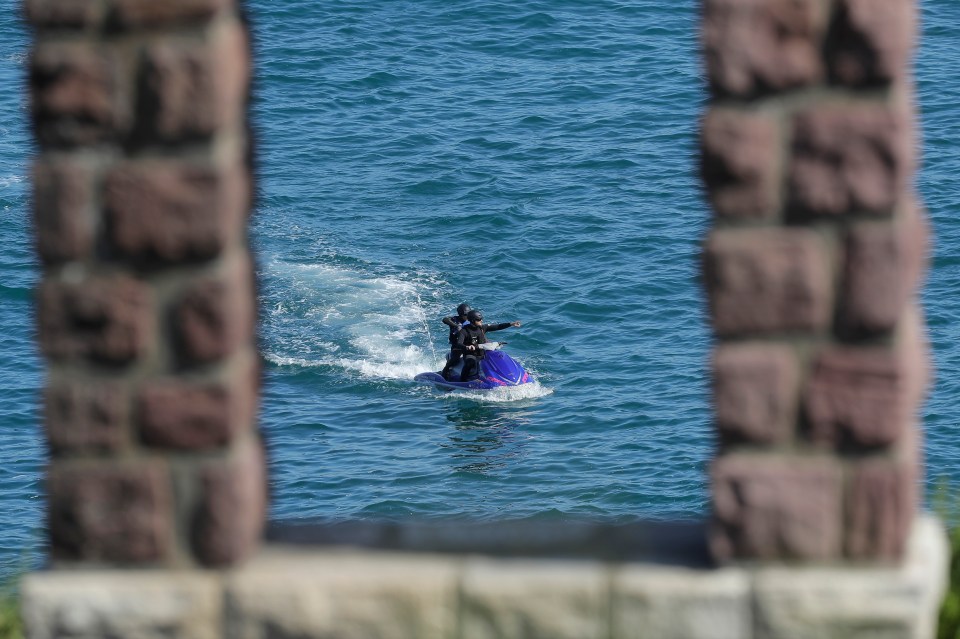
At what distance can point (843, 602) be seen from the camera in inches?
175

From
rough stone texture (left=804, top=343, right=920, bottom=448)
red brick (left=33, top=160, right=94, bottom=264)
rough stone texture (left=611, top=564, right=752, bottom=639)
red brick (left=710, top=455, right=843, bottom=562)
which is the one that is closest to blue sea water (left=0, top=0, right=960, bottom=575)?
red brick (left=33, top=160, right=94, bottom=264)

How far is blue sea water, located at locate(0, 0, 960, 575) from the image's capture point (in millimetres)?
26422

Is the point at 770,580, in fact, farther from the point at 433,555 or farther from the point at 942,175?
the point at 942,175

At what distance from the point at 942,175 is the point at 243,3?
36.1 metres

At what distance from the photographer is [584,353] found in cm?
3122

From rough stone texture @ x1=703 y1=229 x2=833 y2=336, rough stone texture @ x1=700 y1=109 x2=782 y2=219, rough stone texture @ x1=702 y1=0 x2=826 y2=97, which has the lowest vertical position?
rough stone texture @ x1=703 y1=229 x2=833 y2=336

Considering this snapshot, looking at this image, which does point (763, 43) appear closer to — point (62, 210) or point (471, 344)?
point (62, 210)

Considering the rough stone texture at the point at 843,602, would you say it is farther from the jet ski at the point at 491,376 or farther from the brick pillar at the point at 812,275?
the jet ski at the point at 491,376

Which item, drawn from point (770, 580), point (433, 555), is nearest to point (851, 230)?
point (770, 580)

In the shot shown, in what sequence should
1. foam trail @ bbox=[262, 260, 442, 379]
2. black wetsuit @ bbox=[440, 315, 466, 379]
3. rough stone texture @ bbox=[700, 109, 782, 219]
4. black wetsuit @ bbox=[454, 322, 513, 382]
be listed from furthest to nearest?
foam trail @ bbox=[262, 260, 442, 379], black wetsuit @ bbox=[454, 322, 513, 382], black wetsuit @ bbox=[440, 315, 466, 379], rough stone texture @ bbox=[700, 109, 782, 219]

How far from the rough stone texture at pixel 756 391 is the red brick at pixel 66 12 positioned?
1.68 m

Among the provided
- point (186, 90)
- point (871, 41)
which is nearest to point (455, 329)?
point (186, 90)

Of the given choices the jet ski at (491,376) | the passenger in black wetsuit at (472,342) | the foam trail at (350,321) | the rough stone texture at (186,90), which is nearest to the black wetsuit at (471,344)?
the passenger in black wetsuit at (472,342)

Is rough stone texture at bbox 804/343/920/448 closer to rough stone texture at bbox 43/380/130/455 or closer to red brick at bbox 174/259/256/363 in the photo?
red brick at bbox 174/259/256/363
